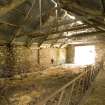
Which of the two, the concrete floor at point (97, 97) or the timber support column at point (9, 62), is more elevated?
the timber support column at point (9, 62)

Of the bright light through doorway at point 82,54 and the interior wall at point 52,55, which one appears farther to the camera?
the bright light through doorway at point 82,54

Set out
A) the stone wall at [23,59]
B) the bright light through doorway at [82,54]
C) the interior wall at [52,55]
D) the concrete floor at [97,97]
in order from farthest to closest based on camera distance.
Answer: the bright light through doorway at [82,54] → the interior wall at [52,55] → the stone wall at [23,59] → the concrete floor at [97,97]

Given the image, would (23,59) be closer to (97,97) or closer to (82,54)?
(97,97)

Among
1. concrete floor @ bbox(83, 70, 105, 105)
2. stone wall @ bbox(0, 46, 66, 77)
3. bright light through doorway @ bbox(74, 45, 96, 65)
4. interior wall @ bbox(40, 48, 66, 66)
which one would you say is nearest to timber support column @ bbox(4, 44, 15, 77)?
stone wall @ bbox(0, 46, 66, 77)

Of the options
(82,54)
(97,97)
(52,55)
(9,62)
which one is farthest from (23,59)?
(82,54)

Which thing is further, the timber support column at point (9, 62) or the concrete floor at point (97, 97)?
the timber support column at point (9, 62)

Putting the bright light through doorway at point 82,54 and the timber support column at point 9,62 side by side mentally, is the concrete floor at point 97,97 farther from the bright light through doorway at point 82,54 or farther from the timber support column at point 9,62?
the bright light through doorway at point 82,54

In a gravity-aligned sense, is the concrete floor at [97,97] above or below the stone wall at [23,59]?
below

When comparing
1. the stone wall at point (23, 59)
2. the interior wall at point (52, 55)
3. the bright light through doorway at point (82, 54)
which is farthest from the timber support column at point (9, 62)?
the bright light through doorway at point (82, 54)

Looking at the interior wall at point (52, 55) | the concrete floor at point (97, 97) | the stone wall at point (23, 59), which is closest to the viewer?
the concrete floor at point (97, 97)

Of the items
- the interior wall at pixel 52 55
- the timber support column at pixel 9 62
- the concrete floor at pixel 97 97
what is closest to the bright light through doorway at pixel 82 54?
the interior wall at pixel 52 55

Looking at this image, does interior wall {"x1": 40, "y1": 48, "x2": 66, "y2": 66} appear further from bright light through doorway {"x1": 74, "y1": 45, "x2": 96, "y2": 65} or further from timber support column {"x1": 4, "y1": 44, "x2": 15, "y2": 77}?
timber support column {"x1": 4, "y1": 44, "x2": 15, "y2": 77}

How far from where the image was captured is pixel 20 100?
4.23 m

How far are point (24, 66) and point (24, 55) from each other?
→ 2.01ft
